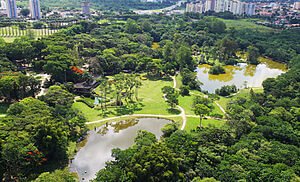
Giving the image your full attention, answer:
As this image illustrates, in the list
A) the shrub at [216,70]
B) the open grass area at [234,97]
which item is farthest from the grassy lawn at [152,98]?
the shrub at [216,70]

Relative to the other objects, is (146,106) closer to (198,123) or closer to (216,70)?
(198,123)

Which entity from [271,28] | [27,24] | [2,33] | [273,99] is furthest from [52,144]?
[271,28]

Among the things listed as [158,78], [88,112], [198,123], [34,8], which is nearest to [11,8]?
[34,8]

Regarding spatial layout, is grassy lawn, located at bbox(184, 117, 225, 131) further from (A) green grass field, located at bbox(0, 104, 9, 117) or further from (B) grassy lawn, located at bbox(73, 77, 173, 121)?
(A) green grass field, located at bbox(0, 104, 9, 117)

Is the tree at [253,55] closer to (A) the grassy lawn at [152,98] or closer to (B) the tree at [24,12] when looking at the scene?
(A) the grassy lawn at [152,98]

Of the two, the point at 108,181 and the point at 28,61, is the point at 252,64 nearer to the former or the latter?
the point at 28,61
